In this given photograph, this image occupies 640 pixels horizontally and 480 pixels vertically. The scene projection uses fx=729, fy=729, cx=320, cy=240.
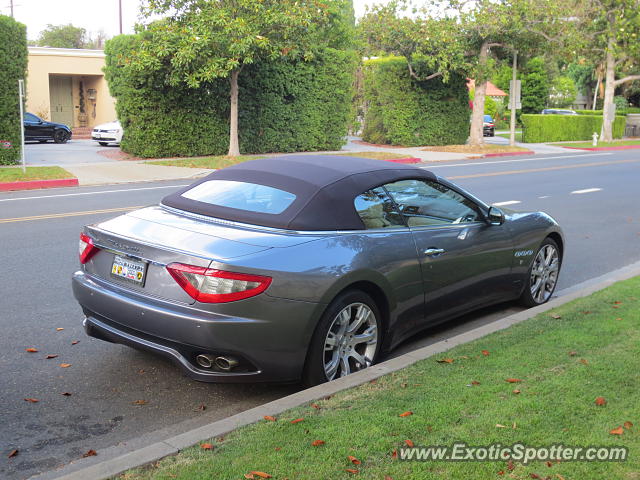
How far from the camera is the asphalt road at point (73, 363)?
423cm

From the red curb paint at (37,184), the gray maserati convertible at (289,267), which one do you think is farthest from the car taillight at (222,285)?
the red curb paint at (37,184)

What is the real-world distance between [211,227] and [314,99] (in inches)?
965

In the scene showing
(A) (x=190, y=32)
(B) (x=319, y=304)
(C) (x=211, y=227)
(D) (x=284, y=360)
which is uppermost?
(A) (x=190, y=32)

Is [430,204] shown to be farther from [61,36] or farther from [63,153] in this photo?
[61,36]

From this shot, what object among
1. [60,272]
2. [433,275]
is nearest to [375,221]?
[433,275]

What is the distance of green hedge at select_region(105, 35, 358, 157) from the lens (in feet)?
79.0

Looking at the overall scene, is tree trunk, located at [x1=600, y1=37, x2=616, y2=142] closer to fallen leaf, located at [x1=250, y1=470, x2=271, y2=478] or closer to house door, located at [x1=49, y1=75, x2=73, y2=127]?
house door, located at [x1=49, y1=75, x2=73, y2=127]

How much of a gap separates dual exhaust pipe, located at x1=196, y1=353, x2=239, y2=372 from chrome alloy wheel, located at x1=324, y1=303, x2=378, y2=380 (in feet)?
2.12

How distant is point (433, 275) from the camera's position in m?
5.47

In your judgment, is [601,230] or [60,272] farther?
[601,230]

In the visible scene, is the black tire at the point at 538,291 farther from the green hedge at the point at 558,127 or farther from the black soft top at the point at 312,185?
the green hedge at the point at 558,127

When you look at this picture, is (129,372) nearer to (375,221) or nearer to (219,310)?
(219,310)

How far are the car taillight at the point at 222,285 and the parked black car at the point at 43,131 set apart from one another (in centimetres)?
3004

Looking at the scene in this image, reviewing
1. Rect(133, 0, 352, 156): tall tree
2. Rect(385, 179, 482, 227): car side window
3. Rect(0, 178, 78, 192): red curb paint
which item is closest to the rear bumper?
Rect(385, 179, 482, 227): car side window
